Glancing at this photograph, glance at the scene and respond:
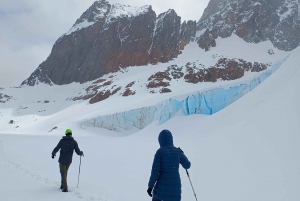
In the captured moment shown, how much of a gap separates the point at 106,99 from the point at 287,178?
58001mm

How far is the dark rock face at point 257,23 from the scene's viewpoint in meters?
91.3

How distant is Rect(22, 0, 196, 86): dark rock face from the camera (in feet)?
287

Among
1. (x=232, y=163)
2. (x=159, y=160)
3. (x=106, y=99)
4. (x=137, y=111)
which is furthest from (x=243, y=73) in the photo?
(x=159, y=160)

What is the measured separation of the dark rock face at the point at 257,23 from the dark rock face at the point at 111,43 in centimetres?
1015

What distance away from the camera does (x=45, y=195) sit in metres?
6.94

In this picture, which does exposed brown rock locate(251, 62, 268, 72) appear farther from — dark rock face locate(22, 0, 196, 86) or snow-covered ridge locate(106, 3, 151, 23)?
snow-covered ridge locate(106, 3, 151, 23)

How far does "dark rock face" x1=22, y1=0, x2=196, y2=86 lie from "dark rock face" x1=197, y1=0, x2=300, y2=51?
33.3 ft

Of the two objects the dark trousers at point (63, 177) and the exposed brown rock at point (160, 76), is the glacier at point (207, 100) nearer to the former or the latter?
the dark trousers at point (63, 177)

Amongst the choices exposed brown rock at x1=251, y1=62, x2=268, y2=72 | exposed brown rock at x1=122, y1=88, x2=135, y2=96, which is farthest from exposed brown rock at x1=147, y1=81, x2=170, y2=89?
exposed brown rock at x1=251, y1=62, x2=268, y2=72

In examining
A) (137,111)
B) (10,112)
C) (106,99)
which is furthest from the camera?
(10,112)

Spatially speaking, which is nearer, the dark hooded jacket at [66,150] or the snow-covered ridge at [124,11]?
the dark hooded jacket at [66,150]

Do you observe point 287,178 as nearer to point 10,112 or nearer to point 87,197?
point 87,197

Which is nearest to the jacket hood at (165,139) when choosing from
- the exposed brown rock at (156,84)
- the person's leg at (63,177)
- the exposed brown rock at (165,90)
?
the person's leg at (63,177)

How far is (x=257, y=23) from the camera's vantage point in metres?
93.1
